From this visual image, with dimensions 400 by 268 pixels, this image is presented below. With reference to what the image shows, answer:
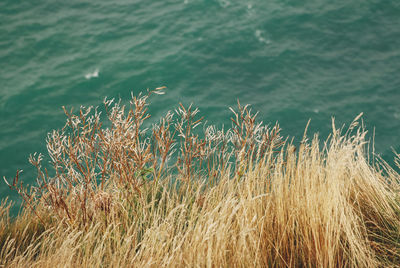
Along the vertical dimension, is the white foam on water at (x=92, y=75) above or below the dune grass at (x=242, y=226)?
below

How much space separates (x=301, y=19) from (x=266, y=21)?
1426 millimetres

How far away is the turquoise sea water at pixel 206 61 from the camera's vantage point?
12609mm

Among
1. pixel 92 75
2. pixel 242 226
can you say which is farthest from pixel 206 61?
pixel 242 226

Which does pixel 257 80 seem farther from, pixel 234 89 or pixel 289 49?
pixel 289 49

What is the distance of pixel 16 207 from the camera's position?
11195mm

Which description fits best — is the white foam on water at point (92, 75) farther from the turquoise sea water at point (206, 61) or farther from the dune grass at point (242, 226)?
the dune grass at point (242, 226)

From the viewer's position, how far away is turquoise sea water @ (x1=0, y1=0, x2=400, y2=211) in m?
12.6

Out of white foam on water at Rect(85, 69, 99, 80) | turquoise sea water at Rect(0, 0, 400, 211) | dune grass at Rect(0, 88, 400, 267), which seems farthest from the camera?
white foam on water at Rect(85, 69, 99, 80)

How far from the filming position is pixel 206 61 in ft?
46.6

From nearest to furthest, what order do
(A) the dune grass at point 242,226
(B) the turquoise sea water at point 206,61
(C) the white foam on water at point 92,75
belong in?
(A) the dune grass at point 242,226, (B) the turquoise sea water at point 206,61, (C) the white foam on water at point 92,75

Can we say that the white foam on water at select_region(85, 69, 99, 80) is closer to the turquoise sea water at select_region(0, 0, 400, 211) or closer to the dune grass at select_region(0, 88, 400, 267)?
the turquoise sea water at select_region(0, 0, 400, 211)

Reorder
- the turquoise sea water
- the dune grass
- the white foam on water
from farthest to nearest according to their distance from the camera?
the white foam on water → the turquoise sea water → the dune grass

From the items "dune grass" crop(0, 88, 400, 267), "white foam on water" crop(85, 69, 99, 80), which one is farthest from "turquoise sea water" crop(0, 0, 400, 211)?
"dune grass" crop(0, 88, 400, 267)

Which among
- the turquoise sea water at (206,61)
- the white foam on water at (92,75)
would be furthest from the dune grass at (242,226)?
the white foam on water at (92,75)
